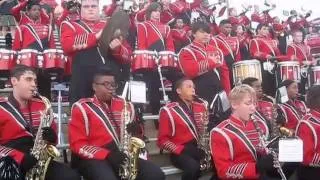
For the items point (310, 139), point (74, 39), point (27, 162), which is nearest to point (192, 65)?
point (74, 39)

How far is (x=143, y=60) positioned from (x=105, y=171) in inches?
113

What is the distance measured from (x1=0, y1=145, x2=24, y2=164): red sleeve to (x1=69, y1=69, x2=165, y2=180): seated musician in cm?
60

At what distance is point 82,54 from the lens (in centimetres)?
636

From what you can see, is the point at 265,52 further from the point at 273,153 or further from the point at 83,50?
the point at 273,153

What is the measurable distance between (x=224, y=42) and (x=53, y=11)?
3020 millimetres

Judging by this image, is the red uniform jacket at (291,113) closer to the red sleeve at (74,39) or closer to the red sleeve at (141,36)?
the red sleeve at (141,36)

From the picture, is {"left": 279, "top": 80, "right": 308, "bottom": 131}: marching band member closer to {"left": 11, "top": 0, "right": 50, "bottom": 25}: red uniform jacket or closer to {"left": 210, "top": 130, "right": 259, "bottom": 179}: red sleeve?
{"left": 210, "top": 130, "right": 259, "bottom": 179}: red sleeve

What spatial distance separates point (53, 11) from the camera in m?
9.02

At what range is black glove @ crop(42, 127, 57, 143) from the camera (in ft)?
16.5

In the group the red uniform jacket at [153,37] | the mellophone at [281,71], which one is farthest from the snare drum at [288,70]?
the red uniform jacket at [153,37]

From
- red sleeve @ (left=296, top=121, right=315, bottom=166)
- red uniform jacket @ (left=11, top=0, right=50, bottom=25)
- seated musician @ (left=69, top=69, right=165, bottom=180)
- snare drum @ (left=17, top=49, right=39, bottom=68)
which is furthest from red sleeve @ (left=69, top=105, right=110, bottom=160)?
red uniform jacket @ (left=11, top=0, right=50, bottom=25)

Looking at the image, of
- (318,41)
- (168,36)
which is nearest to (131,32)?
(168,36)

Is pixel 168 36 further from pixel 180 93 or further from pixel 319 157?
pixel 319 157

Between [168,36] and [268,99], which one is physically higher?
[168,36]
